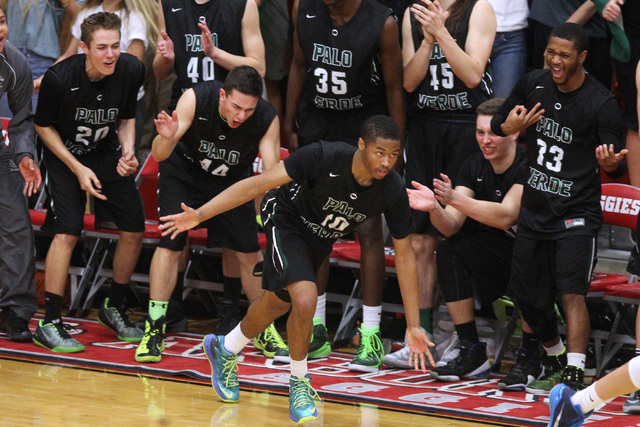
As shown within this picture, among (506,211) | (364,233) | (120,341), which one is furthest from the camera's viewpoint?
(120,341)

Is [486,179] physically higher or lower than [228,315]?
higher

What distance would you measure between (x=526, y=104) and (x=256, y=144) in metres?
1.79

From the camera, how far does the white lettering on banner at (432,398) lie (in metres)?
5.62

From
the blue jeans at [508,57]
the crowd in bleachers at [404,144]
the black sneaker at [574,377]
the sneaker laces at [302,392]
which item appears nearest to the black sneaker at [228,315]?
the crowd in bleachers at [404,144]

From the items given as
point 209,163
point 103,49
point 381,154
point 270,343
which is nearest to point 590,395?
point 381,154

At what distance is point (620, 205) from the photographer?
6.47m

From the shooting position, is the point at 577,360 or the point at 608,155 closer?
the point at 608,155

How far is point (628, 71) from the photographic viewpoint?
680 centimetres

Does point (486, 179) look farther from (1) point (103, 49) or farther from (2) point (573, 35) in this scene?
(1) point (103, 49)

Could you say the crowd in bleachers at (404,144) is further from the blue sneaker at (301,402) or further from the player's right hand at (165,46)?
the blue sneaker at (301,402)

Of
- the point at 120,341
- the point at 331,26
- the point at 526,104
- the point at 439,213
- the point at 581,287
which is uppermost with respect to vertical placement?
the point at 331,26

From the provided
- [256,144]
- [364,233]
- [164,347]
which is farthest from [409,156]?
[164,347]

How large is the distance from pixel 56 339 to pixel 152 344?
0.74 m

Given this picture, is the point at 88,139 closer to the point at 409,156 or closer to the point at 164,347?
the point at 164,347
